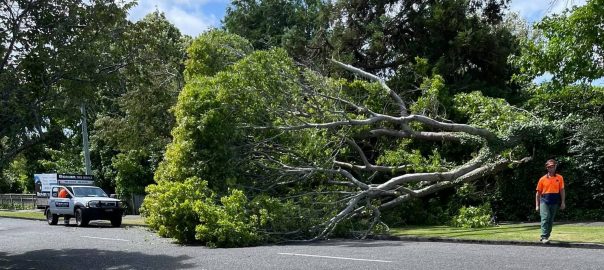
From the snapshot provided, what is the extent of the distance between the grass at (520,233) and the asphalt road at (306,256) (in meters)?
1.08

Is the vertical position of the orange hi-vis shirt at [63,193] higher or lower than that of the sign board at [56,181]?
lower

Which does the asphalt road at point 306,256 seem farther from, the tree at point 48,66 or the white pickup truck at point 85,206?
the white pickup truck at point 85,206

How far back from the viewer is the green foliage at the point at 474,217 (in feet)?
66.5

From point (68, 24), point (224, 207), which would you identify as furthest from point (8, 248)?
point (68, 24)

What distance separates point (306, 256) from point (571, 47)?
9.35 metres

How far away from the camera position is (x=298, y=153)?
66.4 feet

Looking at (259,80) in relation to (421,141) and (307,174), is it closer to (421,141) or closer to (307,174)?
(307,174)

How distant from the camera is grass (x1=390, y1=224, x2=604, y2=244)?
575 inches

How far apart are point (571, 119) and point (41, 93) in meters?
16.0

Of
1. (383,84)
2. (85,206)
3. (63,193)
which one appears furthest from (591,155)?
(63,193)

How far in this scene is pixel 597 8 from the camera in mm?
16000

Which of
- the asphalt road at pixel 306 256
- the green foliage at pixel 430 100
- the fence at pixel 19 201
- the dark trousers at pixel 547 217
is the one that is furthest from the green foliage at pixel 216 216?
the fence at pixel 19 201

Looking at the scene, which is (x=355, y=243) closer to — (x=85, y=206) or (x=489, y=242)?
(x=489, y=242)

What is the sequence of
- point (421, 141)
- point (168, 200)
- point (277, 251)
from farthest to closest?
1. point (421, 141)
2. point (168, 200)
3. point (277, 251)
